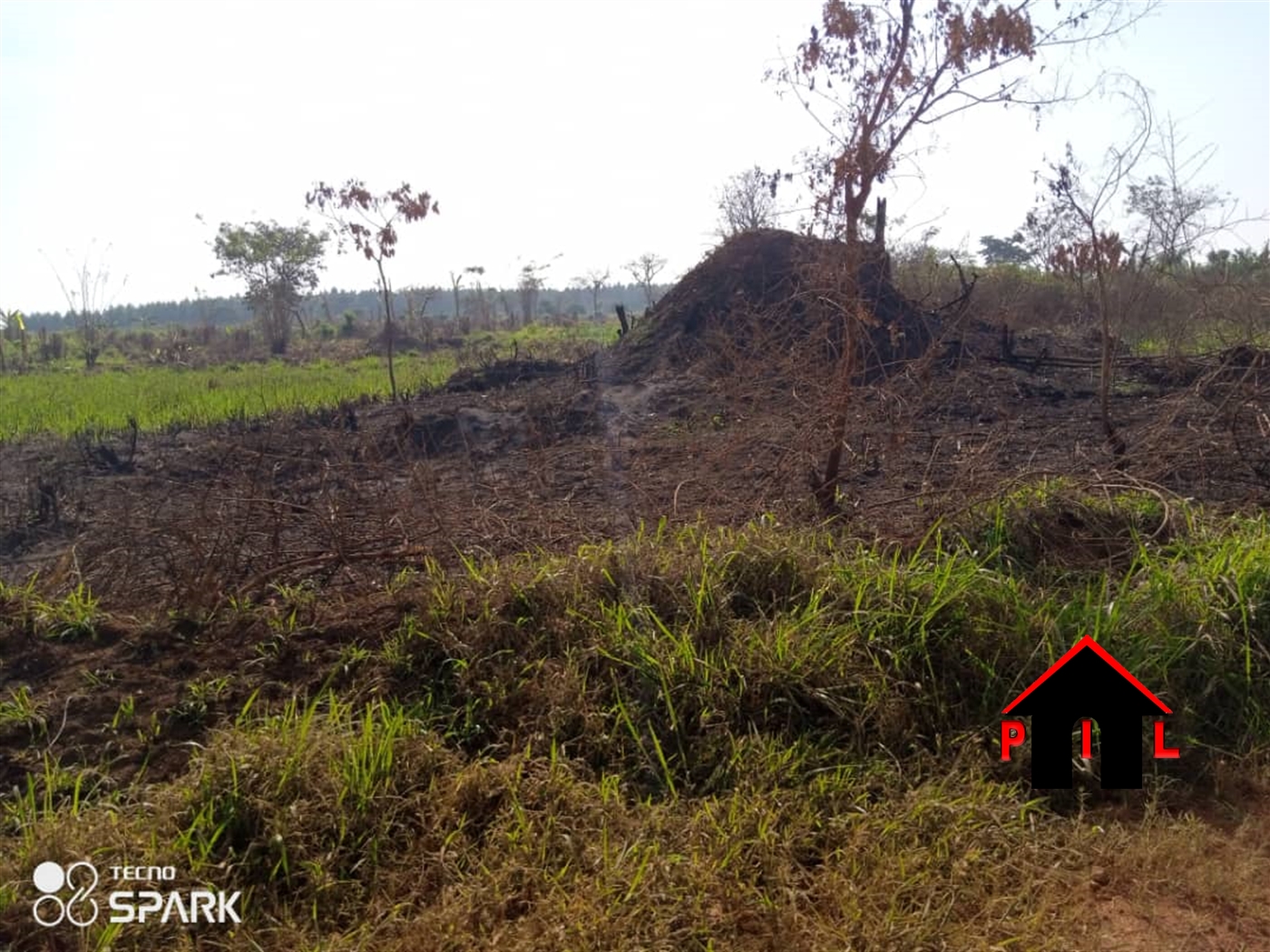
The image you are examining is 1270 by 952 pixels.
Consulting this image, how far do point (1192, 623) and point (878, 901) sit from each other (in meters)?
2.05

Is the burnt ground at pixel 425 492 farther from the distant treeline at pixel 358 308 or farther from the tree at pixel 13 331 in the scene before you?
the distant treeline at pixel 358 308

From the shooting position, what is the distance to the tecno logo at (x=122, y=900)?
2443 mm

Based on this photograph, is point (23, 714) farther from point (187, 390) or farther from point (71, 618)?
point (187, 390)

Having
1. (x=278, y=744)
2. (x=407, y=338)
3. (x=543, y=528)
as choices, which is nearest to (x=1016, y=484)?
(x=543, y=528)

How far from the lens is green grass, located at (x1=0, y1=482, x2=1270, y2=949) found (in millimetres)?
2504

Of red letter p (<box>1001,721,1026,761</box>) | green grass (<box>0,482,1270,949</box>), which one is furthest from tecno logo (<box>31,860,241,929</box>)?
red letter p (<box>1001,721,1026,761</box>)

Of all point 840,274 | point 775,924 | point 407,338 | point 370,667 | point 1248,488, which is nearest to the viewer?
point 775,924

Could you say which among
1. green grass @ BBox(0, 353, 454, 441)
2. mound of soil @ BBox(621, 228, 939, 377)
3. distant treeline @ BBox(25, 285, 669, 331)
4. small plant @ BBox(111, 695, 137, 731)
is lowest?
small plant @ BBox(111, 695, 137, 731)

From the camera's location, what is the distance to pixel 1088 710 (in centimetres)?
336

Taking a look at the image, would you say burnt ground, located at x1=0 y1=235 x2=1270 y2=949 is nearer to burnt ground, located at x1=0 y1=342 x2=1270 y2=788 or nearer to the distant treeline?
burnt ground, located at x1=0 y1=342 x2=1270 y2=788

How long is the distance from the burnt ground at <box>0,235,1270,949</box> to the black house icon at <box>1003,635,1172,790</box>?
117 centimetres

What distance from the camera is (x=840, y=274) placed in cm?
518

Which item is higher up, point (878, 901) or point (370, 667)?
point (370, 667)

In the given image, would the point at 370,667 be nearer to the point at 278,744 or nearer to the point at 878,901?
the point at 278,744
